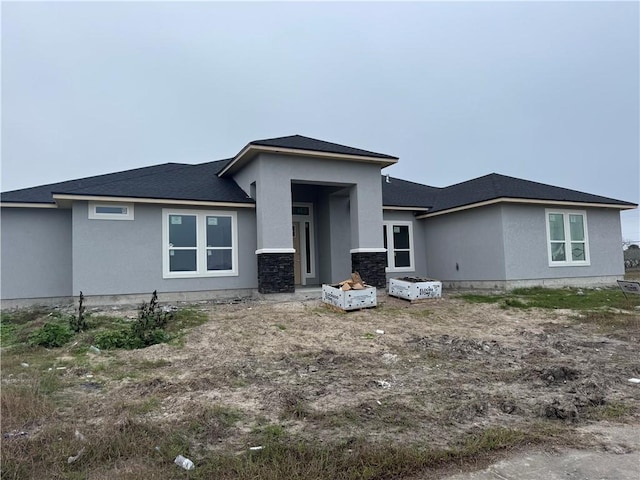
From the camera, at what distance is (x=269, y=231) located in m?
12.3

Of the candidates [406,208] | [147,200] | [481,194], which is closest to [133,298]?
[147,200]

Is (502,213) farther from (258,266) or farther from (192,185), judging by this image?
(192,185)

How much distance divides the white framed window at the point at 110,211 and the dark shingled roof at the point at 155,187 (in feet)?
1.16

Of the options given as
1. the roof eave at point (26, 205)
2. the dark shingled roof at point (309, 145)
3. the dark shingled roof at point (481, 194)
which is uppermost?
the dark shingled roof at point (309, 145)

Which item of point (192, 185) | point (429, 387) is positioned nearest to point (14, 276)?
point (192, 185)

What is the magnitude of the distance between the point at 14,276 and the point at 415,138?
2450cm

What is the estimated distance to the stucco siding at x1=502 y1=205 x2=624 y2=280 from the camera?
46.1ft

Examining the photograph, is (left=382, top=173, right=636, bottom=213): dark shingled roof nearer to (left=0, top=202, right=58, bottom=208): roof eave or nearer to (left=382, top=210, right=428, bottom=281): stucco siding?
(left=382, top=210, right=428, bottom=281): stucco siding

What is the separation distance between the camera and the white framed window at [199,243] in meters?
12.4

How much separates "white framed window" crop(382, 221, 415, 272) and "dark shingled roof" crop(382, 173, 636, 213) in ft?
3.17

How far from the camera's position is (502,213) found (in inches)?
551

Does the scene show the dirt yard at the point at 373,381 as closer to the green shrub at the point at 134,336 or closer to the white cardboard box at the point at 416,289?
the green shrub at the point at 134,336

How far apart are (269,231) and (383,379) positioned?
7693 mm

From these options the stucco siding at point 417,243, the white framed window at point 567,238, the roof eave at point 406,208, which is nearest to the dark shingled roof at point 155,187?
the roof eave at point 406,208
